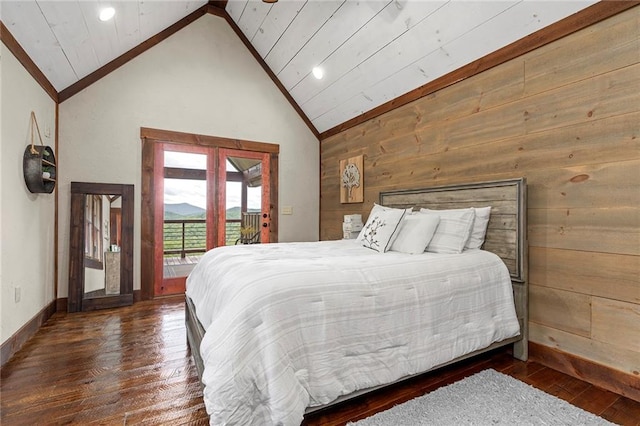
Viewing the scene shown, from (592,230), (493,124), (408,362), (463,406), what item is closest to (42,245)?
(408,362)

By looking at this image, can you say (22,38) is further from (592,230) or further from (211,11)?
(592,230)

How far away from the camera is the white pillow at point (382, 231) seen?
8.32ft

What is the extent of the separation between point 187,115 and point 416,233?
3274mm

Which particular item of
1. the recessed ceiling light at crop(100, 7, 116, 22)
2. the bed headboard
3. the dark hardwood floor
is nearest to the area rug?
the dark hardwood floor

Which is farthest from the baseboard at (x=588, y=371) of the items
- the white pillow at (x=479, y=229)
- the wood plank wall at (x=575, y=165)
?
the white pillow at (x=479, y=229)

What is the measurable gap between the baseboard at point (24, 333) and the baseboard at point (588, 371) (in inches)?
143

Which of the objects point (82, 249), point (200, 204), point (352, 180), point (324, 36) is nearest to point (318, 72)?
point (324, 36)

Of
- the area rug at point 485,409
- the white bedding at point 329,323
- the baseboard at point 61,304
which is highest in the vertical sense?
the white bedding at point 329,323

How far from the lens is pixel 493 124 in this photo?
2572 mm

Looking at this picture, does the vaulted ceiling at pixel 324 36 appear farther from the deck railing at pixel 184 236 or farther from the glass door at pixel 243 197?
the deck railing at pixel 184 236

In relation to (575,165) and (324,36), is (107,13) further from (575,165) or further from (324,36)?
(575,165)

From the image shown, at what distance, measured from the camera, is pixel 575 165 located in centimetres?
206

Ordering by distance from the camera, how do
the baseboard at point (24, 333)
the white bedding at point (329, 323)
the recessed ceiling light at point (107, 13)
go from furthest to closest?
the recessed ceiling light at point (107, 13), the baseboard at point (24, 333), the white bedding at point (329, 323)

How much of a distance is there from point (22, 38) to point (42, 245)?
70.0 inches
